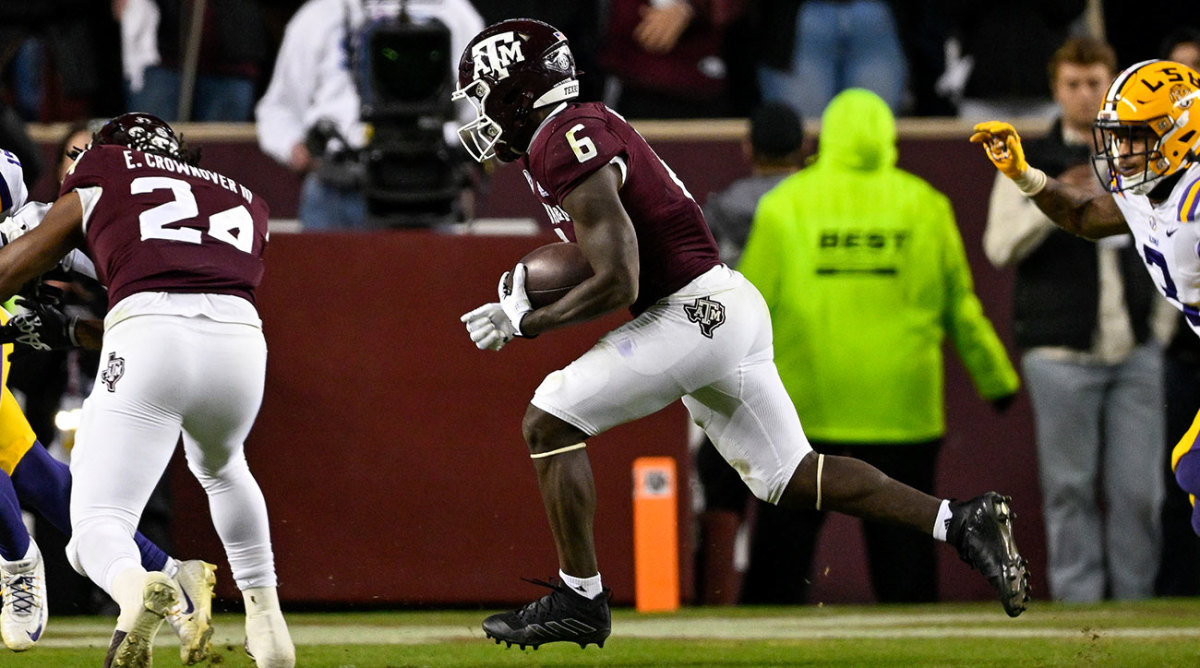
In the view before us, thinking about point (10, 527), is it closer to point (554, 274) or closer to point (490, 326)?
point (490, 326)

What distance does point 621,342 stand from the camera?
5.12 m

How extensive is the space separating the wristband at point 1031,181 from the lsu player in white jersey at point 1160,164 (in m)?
0.12

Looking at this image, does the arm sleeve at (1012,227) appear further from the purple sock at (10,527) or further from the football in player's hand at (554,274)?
the purple sock at (10,527)

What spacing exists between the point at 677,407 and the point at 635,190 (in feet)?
7.77

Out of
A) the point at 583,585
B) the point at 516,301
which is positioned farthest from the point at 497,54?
the point at 583,585

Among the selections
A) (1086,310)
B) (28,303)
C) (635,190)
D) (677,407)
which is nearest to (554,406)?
(635,190)

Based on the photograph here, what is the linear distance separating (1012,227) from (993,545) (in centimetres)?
276

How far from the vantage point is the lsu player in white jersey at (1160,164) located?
525 centimetres

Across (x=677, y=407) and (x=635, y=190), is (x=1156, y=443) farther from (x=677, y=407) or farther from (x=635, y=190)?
(x=635, y=190)

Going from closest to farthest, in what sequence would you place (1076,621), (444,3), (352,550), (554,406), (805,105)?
A: (554,406) → (1076,621) → (352,550) → (444,3) → (805,105)

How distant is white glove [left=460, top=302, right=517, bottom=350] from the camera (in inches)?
198

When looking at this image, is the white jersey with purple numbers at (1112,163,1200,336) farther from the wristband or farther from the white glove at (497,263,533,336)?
the white glove at (497,263,533,336)

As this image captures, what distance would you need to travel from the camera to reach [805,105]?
868 cm

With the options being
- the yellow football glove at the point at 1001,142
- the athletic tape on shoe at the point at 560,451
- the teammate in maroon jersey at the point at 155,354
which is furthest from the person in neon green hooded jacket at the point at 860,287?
the teammate in maroon jersey at the point at 155,354
